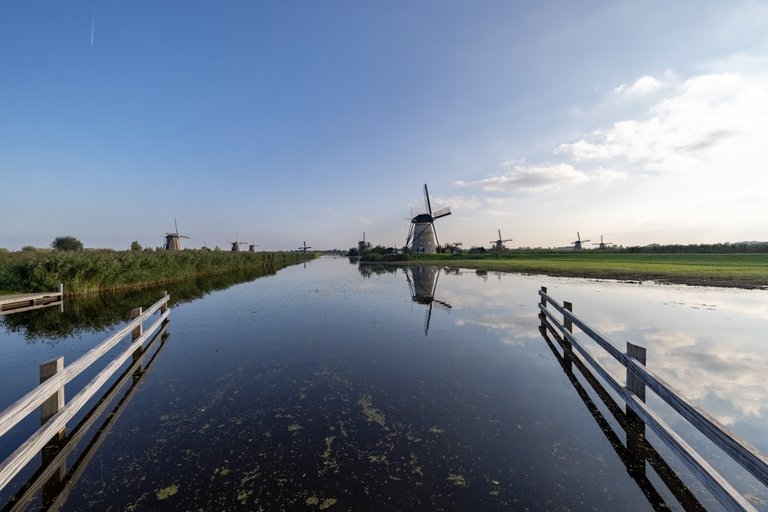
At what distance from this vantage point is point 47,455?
4.65 meters

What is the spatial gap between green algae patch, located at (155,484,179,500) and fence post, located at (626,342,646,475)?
5.84 m

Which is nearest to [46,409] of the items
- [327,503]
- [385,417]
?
[327,503]

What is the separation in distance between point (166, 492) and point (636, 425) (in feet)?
22.8

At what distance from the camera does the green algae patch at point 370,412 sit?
5652 millimetres

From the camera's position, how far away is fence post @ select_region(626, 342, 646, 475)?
14.8ft

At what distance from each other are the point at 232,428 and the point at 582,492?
16.8ft

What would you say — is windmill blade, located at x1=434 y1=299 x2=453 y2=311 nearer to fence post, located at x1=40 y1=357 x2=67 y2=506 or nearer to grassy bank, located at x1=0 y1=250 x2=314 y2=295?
fence post, located at x1=40 y1=357 x2=67 y2=506

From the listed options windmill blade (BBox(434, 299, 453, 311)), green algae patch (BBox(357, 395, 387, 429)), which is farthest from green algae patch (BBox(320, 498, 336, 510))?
windmill blade (BBox(434, 299, 453, 311))

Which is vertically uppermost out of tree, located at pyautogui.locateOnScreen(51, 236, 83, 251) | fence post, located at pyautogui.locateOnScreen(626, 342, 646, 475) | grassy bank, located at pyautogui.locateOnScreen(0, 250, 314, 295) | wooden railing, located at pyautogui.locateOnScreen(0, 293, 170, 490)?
tree, located at pyautogui.locateOnScreen(51, 236, 83, 251)

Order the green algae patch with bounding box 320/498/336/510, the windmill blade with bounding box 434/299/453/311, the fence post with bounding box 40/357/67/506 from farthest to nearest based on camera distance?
the windmill blade with bounding box 434/299/453/311
the fence post with bounding box 40/357/67/506
the green algae patch with bounding box 320/498/336/510

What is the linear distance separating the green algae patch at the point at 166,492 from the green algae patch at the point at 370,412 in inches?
112

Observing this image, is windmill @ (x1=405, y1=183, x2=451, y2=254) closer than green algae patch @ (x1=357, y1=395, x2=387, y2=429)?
No

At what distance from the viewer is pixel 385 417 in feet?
18.9

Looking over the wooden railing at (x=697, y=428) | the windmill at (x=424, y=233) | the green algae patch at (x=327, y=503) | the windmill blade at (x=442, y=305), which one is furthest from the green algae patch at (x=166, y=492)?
the windmill at (x=424, y=233)
